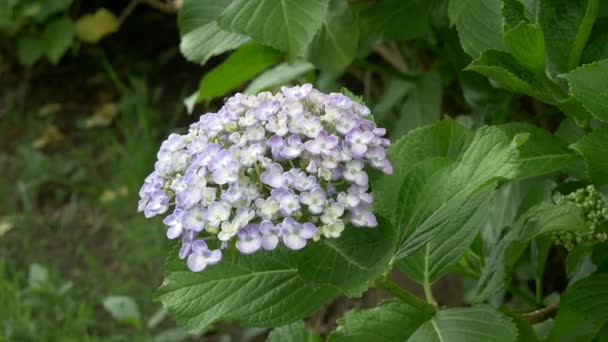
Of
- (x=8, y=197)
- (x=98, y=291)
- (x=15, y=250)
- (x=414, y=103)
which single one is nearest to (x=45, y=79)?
(x=8, y=197)

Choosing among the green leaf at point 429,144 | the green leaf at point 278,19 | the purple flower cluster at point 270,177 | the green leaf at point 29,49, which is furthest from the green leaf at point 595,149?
the green leaf at point 29,49

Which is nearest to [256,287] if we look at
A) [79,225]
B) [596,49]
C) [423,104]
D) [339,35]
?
[596,49]

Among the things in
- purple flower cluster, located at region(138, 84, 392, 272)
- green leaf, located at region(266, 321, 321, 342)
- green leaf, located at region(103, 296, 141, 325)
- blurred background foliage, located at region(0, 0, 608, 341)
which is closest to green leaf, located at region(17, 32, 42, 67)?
blurred background foliage, located at region(0, 0, 608, 341)

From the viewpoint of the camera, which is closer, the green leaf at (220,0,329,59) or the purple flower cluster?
the purple flower cluster

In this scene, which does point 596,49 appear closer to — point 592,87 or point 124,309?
point 592,87

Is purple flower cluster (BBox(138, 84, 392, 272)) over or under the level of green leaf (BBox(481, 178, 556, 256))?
over

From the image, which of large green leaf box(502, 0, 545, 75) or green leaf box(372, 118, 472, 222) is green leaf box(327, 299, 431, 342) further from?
large green leaf box(502, 0, 545, 75)

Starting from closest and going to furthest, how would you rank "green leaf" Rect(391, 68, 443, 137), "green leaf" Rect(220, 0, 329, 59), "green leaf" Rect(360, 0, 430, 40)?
1. "green leaf" Rect(220, 0, 329, 59)
2. "green leaf" Rect(360, 0, 430, 40)
3. "green leaf" Rect(391, 68, 443, 137)
